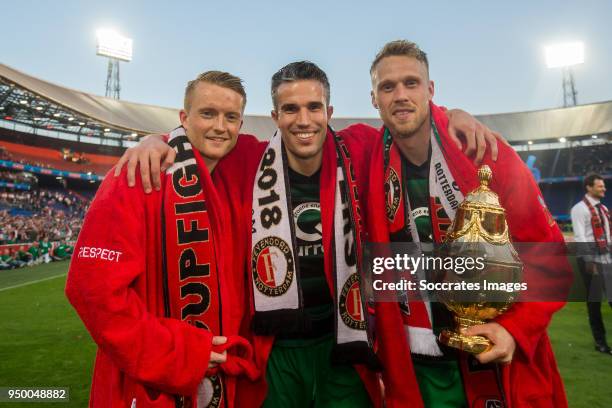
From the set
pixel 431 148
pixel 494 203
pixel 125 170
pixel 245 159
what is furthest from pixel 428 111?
pixel 125 170

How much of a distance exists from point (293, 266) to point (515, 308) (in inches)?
38.8

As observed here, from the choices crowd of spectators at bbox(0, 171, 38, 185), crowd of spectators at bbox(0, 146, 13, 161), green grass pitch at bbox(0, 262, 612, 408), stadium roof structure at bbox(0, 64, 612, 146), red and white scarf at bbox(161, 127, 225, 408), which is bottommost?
green grass pitch at bbox(0, 262, 612, 408)

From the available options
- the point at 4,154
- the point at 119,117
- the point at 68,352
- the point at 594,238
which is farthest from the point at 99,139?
the point at 594,238

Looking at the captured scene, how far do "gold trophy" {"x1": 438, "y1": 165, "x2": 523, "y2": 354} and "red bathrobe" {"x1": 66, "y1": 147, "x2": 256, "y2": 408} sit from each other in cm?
101

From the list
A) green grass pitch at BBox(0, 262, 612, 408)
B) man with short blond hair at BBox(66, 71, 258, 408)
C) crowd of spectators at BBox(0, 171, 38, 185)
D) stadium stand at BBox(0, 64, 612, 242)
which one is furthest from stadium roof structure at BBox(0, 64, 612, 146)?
man with short blond hair at BBox(66, 71, 258, 408)

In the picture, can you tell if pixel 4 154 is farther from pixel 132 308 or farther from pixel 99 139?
pixel 132 308

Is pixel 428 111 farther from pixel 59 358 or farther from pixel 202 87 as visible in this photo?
pixel 59 358

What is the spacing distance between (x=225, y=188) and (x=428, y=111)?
A: 3.71 ft

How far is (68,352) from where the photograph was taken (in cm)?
497

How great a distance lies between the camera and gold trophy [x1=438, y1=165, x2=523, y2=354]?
1450mm

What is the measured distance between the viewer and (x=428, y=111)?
205cm

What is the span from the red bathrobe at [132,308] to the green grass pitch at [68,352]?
8.27ft

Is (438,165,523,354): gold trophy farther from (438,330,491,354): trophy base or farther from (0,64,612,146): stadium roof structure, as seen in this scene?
(0,64,612,146): stadium roof structure

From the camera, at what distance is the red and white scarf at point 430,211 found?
1.88m
